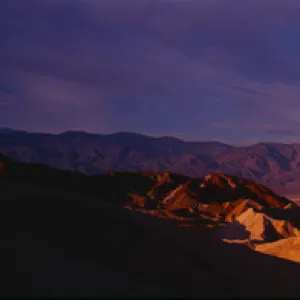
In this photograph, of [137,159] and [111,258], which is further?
[137,159]

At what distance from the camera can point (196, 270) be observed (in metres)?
10.3

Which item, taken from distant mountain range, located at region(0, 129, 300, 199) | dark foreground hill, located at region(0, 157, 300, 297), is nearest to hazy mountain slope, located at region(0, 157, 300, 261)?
dark foreground hill, located at region(0, 157, 300, 297)

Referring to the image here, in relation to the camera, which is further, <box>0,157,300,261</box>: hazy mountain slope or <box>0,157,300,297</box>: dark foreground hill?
<box>0,157,300,261</box>: hazy mountain slope

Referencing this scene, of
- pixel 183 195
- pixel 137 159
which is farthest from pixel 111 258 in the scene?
pixel 137 159

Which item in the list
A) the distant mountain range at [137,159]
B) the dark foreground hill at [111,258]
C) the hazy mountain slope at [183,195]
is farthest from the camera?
the distant mountain range at [137,159]

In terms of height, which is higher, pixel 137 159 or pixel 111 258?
pixel 137 159

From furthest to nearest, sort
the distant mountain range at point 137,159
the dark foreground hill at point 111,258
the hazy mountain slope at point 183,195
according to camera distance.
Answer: the distant mountain range at point 137,159, the hazy mountain slope at point 183,195, the dark foreground hill at point 111,258

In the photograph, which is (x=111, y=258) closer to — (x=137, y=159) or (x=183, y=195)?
(x=183, y=195)

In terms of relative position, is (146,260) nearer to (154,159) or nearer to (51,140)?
(154,159)

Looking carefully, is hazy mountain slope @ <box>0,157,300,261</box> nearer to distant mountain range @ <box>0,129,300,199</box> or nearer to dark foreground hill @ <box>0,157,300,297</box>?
dark foreground hill @ <box>0,157,300,297</box>

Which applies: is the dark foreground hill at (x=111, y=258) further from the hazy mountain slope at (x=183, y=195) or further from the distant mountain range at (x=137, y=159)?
the distant mountain range at (x=137, y=159)

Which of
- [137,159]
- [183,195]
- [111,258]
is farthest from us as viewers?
[137,159]

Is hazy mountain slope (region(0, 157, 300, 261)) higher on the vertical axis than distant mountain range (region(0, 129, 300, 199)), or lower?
lower

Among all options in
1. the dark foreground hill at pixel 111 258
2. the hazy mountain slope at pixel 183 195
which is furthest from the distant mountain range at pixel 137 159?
the dark foreground hill at pixel 111 258
